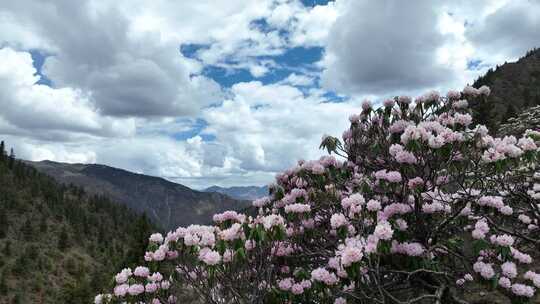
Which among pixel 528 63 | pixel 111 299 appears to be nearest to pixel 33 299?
pixel 111 299

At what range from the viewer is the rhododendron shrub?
5.98 m

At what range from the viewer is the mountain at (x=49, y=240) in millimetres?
89688

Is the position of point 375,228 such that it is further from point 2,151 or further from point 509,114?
point 2,151

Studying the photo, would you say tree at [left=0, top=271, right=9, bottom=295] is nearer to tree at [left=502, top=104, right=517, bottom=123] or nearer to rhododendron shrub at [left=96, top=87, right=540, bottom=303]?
tree at [left=502, top=104, right=517, bottom=123]

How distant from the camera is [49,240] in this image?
4500 inches

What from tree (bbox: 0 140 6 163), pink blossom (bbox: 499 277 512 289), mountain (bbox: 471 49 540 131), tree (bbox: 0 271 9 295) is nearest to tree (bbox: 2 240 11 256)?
tree (bbox: 0 271 9 295)

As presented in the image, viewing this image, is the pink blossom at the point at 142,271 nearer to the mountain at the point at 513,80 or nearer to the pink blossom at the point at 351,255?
the pink blossom at the point at 351,255

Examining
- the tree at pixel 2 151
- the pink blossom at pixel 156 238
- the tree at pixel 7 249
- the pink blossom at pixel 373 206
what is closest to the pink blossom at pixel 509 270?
the pink blossom at pixel 373 206

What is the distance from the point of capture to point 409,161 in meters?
6.08

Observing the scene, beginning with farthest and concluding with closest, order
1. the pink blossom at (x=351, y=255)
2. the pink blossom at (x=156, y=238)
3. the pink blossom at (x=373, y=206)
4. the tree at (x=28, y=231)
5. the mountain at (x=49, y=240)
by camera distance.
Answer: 1. the tree at (x=28, y=231)
2. the mountain at (x=49, y=240)
3. the pink blossom at (x=156, y=238)
4. the pink blossom at (x=373, y=206)
5. the pink blossom at (x=351, y=255)

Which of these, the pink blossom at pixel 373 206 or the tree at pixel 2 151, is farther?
the tree at pixel 2 151

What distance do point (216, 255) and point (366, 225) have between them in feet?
7.71

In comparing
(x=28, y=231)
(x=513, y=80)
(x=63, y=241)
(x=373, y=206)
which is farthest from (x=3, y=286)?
(x=513, y=80)

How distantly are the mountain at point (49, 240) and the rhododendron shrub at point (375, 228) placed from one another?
190 ft
